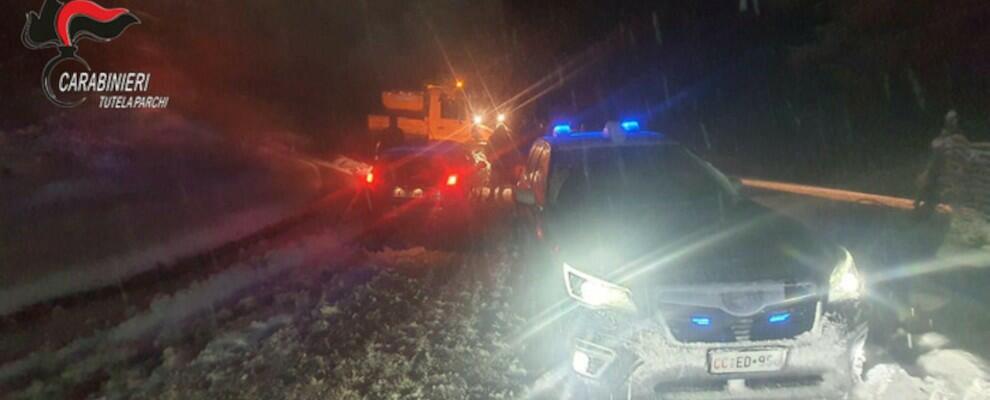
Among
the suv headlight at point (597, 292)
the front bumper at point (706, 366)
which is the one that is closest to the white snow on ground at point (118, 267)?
the suv headlight at point (597, 292)

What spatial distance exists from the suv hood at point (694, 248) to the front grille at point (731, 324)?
15cm

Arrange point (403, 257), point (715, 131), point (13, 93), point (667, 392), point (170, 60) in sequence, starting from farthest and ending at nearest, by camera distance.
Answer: point (170, 60) → point (715, 131) → point (13, 93) → point (403, 257) → point (667, 392)

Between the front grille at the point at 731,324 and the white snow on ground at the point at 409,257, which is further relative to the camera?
the white snow on ground at the point at 409,257

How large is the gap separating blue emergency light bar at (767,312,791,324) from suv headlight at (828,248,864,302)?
0.30m

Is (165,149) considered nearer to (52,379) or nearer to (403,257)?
(403,257)

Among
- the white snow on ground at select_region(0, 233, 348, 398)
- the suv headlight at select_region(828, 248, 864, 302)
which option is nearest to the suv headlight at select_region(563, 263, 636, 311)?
the suv headlight at select_region(828, 248, 864, 302)

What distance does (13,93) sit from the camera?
65.6ft

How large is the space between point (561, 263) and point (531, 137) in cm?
1777

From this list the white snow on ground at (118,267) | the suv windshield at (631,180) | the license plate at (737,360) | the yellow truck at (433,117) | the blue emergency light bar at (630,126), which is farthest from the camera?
the yellow truck at (433,117)

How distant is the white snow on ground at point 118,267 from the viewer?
837 cm

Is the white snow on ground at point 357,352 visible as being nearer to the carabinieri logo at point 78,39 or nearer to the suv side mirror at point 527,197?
the suv side mirror at point 527,197

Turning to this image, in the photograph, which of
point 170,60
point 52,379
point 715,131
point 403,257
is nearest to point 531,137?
point 715,131

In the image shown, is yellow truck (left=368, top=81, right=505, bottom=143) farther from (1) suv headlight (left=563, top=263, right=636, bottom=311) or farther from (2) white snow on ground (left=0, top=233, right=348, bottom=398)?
(1) suv headlight (left=563, top=263, right=636, bottom=311)

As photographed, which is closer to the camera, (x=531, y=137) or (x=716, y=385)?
(x=716, y=385)
